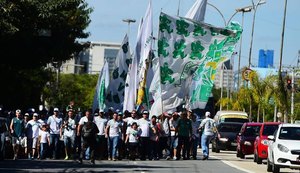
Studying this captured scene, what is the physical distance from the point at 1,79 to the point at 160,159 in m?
12.0

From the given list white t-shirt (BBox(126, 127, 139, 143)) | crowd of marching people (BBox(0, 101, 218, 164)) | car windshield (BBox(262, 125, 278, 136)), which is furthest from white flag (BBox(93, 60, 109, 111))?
car windshield (BBox(262, 125, 278, 136))

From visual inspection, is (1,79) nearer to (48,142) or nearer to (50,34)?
(50,34)

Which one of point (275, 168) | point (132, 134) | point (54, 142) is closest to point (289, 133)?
point (275, 168)

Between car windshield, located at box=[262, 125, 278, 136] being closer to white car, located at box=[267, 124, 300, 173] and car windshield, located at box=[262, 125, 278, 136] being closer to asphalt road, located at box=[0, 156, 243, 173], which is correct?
asphalt road, located at box=[0, 156, 243, 173]

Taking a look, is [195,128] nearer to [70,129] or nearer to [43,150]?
A: [70,129]

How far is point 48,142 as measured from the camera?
32125 millimetres

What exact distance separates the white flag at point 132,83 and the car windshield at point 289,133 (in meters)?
9.49

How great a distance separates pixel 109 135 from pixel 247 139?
28.0 feet

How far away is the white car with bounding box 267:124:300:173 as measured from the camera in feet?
86.4

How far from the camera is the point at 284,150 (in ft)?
87.1

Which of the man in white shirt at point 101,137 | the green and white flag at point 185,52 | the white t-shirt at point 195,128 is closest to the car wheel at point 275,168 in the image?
the green and white flag at point 185,52

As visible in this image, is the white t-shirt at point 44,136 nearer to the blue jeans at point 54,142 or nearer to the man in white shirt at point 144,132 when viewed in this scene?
the blue jeans at point 54,142

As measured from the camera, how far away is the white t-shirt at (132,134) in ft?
106

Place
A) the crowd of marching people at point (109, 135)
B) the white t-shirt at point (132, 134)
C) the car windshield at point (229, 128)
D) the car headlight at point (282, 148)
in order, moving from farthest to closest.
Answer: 1. the car windshield at point (229, 128)
2. the white t-shirt at point (132, 134)
3. the crowd of marching people at point (109, 135)
4. the car headlight at point (282, 148)
